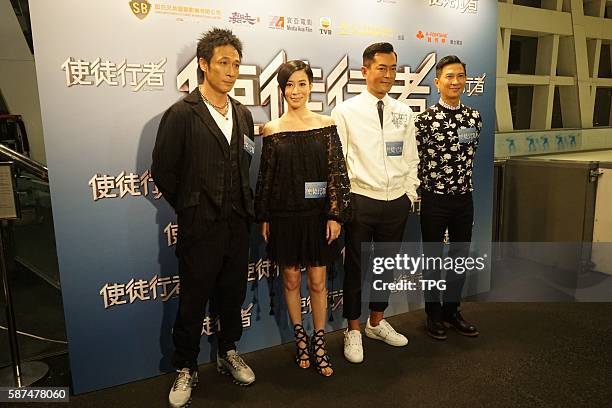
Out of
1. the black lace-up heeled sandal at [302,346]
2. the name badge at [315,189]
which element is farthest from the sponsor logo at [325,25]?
the black lace-up heeled sandal at [302,346]

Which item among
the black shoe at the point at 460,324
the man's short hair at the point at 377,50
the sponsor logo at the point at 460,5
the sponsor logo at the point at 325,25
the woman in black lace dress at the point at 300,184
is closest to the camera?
the woman in black lace dress at the point at 300,184

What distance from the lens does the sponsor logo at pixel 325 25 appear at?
8.45 feet

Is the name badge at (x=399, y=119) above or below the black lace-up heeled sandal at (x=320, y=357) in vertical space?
above

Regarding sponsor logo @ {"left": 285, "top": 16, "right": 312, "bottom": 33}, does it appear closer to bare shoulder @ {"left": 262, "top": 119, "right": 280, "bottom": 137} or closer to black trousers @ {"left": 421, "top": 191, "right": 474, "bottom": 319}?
bare shoulder @ {"left": 262, "top": 119, "right": 280, "bottom": 137}

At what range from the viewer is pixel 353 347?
100.0 inches

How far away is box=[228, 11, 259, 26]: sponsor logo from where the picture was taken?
7.64 ft

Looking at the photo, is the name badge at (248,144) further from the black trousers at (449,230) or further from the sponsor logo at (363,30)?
the black trousers at (449,230)

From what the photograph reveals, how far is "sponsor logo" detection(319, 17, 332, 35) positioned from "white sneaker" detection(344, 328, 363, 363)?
5.74 ft

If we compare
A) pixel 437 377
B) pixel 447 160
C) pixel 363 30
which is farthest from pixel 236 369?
pixel 363 30

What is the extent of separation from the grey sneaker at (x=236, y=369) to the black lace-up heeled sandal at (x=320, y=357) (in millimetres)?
345

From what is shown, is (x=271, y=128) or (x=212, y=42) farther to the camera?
(x=271, y=128)

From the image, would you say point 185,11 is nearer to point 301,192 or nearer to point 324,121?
point 324,121

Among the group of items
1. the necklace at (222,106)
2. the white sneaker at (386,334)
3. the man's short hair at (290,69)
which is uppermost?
the man's short hair at (290,69)

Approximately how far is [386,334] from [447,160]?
1109 millimetres
